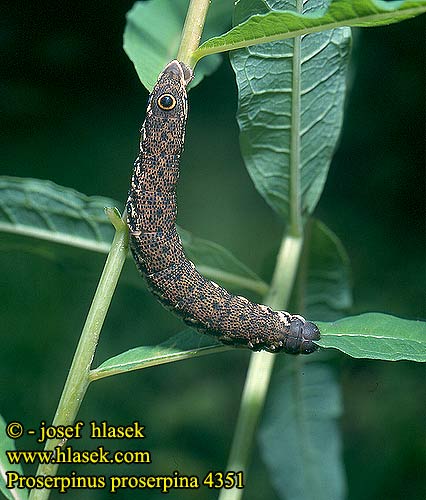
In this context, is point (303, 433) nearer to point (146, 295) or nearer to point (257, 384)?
point (257, 384)

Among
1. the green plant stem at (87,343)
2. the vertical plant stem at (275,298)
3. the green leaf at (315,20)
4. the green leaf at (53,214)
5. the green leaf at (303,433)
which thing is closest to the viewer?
the green leaf at (315,20)

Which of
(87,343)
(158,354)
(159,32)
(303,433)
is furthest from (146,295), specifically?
(87,343)

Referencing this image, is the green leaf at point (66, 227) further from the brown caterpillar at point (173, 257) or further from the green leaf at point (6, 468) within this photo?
the green leaf at point (6, 468)

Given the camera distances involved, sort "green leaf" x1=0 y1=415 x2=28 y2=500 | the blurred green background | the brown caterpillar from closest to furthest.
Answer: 1. "green leaf" x1=0 y1=415 x2=28 y2=500
2. the brown caterpillar
3. the blurred green background

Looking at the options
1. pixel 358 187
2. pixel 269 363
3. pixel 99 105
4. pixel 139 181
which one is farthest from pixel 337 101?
pixel 99 105

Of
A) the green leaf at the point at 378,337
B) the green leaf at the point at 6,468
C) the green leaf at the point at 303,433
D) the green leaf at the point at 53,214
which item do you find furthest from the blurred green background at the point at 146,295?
the green leaf at the point at 378,337

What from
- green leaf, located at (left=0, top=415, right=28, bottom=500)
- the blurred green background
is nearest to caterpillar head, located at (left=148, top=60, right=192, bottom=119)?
green leaf, located at (left=0, top=415, right=28, bottom=500)

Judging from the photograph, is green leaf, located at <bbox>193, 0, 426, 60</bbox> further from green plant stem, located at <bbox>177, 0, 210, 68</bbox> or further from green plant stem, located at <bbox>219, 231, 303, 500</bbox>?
green plant stem, located at <bbox>219, 231, 303, 500</bbox>
